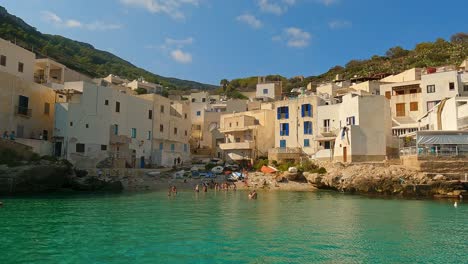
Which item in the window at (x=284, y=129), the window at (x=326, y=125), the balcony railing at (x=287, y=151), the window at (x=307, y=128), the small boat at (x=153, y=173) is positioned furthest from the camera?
the window at (x=284, y=129)

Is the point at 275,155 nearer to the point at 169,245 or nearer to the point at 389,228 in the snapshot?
the point at 389,228

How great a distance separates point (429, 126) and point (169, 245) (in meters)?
38.0

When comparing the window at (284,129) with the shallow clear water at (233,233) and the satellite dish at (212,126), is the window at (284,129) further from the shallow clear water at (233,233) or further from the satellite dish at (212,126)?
the shallow clear water at (233,233)

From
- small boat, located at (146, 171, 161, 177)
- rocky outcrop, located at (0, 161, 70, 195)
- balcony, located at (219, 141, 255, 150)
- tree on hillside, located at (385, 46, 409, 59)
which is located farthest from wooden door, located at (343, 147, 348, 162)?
tree on hillside, located at (385, 46, 409, 59)

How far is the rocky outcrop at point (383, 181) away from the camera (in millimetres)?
34219

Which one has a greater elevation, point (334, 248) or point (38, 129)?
point (38, 129)

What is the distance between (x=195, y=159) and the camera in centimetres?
6328

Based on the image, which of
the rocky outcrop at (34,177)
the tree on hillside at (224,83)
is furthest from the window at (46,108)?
the tree on hillside at (224,83)

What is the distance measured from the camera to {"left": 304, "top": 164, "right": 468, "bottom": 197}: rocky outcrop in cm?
3422

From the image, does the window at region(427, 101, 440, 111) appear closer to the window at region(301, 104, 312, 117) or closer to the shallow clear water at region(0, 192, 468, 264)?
the window at region(301, 104, 312, 117)

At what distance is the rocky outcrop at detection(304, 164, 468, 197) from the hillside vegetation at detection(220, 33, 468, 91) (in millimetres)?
46762

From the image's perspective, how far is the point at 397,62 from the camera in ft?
328

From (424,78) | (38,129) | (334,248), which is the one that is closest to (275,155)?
(424,78)

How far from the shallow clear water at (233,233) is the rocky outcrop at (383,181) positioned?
4.90 m
